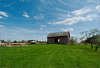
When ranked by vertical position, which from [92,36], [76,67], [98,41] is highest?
[92,36]

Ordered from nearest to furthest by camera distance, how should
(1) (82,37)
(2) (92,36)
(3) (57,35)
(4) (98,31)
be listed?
(4) (98,31) → (2) (92,36) → (1) (82,37) → (3) (57,35)

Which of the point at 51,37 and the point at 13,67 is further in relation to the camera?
the point at 51,37

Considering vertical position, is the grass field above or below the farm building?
below

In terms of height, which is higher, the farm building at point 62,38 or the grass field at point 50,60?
the farm building at point 62,38

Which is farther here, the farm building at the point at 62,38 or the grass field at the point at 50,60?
the farm building at the point at 62,38

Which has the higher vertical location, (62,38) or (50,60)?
(62,38)

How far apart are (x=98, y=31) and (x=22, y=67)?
1341 centimetres

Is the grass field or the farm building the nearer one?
the grass field

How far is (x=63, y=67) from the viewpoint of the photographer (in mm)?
3965

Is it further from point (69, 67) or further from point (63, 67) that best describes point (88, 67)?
point (63, 67)

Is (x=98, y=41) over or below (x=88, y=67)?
over

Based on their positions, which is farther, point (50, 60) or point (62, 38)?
point (62, 38)

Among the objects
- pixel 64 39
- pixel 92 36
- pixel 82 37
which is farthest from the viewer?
pixel 64 39

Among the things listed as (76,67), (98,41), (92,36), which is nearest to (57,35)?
(92,36)
